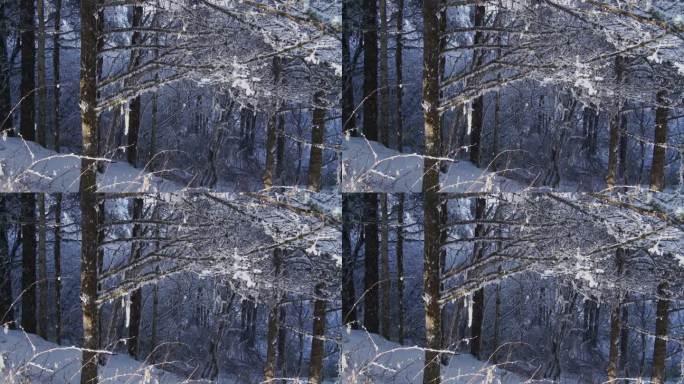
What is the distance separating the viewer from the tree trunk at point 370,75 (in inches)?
192

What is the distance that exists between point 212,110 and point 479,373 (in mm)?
2028

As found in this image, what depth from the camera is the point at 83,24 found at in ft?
16.0

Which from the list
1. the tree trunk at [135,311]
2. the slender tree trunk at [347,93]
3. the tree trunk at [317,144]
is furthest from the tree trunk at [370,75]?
the tree trunk at [135,311]

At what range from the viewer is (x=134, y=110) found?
4.91 meters

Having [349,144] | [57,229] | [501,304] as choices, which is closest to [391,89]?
[349,144]

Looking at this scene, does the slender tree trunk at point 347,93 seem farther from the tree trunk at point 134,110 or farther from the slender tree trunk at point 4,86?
the slender tree trunk at point 4,86

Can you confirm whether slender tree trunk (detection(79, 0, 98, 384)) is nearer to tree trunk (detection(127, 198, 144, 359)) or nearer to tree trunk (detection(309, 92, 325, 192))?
tree trunk (detection(127, 198, 144, 359))

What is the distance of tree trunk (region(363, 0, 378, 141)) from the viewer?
4.87 meters

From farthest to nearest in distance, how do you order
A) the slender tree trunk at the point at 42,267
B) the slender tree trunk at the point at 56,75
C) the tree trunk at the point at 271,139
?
1. the slender tree trunk at the point at 42,267
2. the slender tree trunk at the point at 56,75
3. the tree trunk at the point at 271,139

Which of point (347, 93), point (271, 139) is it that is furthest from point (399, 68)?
point (271, 139)

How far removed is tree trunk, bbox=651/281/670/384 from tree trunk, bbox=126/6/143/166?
2965 mm

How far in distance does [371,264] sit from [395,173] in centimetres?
51

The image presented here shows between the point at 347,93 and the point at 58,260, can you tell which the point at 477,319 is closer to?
the point at 347,93

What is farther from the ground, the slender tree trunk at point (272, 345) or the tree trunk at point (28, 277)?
the tree trunk at point (28, 277)
